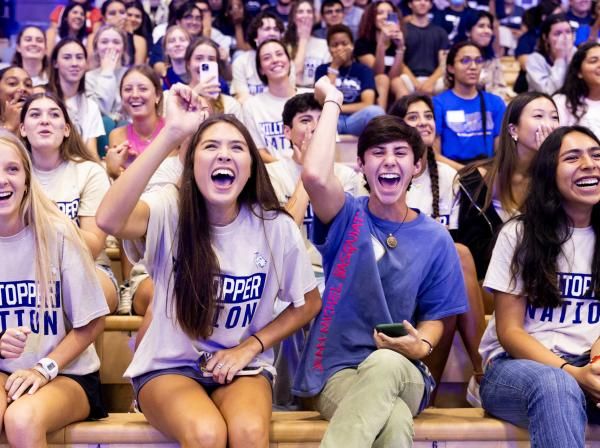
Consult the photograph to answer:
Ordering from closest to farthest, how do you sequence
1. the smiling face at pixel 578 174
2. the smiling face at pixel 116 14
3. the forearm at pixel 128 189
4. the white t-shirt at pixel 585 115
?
1. the forearm at pixel 128 189
2. the smiling face at pixel 578 174
3. the white t-shirt at pixel 585 115
4. the smiling face at pixel 116 14

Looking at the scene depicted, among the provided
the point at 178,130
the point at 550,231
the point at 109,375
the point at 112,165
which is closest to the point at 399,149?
the point at 550,231

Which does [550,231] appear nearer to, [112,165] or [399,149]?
[399,149]

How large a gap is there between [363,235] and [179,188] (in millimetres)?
509

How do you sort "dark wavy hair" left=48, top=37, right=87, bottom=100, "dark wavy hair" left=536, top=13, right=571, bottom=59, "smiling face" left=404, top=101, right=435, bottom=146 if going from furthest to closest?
"dark wavy hair" left=536, top=13, right=571, bottom=59 → "dark wavy hair" left=48, top=37, right=87, bottom=100 → "smiling face" left=404, top=101, right=435, bottom=146

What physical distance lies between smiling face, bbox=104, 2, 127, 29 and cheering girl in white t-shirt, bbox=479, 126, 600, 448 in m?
4.14

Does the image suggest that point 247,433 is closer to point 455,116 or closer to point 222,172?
point 222,172

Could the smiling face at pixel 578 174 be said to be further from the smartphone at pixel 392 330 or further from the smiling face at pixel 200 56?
the smiling face at pixel 200 56

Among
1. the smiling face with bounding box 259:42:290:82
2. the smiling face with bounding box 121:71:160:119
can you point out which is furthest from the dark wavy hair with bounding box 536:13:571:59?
the smiling face with bounding box 121:71:160:119

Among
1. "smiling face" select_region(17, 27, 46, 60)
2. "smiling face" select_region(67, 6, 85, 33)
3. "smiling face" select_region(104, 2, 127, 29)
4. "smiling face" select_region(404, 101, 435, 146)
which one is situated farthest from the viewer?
"smiling face" select_region(67, 6, 85, 33)

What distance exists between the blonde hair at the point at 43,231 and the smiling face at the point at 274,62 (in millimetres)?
2269

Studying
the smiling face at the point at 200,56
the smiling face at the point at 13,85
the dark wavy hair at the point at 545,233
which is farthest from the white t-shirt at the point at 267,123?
the dark wavy hair at the point at 545,233

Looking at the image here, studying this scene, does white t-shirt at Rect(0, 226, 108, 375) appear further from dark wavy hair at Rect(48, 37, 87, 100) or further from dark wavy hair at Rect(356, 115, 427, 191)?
dark wavy hair at Rect(48, 37, 87, 100)

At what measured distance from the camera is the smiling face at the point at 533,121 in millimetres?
3232

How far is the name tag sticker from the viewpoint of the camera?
4520 millimetres
